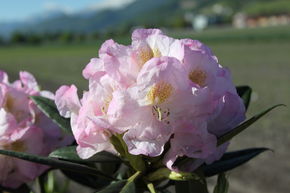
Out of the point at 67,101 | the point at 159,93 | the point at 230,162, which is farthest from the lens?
the point at 230,162

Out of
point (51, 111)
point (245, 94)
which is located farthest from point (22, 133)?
point (245, 94)

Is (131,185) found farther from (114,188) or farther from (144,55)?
(144,55)

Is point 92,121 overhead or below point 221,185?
overhead

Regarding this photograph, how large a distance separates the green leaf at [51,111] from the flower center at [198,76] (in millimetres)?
253

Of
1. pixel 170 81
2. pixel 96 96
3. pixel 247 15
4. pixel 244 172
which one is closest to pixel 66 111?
pixel 96 96

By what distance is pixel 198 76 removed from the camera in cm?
67

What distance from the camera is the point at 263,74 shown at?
17406 millimetres

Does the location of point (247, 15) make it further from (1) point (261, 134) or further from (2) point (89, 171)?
(2) point (89, 171)

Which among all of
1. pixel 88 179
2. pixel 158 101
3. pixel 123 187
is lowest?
pixel 88 179

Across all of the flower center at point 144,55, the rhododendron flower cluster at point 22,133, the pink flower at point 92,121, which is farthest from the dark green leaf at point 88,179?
the flower center at point 144,55

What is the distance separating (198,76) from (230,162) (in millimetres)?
237

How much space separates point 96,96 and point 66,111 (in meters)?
0.08

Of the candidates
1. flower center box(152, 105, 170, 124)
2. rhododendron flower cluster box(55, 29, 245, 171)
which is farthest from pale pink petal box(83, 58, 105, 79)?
flower center box(152, 105, 170, 124)

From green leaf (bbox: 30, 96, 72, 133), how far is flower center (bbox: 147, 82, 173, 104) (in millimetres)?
227
